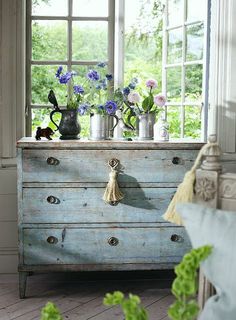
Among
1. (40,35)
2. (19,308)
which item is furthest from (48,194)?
(40,35)

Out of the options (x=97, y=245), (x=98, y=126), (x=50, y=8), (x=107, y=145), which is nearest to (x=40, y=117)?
(x=98, y=126)

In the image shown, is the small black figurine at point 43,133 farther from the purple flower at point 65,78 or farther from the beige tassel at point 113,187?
the beige tassel at point 113,187

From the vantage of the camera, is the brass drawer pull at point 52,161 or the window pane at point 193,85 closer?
the brass drawer pull at point 52,161

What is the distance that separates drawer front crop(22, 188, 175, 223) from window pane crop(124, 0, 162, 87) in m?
3.09


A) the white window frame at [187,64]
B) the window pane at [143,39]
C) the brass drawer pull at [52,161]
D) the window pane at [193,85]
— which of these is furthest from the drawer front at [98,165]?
the window pane at [143,39]

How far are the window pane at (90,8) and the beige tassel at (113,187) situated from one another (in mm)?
1160

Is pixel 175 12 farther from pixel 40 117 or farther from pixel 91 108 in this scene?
pixel 40 117

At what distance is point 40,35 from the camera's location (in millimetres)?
3670

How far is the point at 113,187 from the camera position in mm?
3037

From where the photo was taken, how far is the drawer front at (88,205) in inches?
122

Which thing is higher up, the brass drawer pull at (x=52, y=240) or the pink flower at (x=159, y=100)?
the pink flower at (x=159, y=100)

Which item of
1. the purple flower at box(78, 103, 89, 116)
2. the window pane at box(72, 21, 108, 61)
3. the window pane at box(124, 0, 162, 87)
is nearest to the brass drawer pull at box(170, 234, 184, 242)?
the purple flower at box(78, 103, 89, 116)

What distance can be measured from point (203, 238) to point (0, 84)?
7.12 ft

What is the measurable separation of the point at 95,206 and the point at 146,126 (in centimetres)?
57
